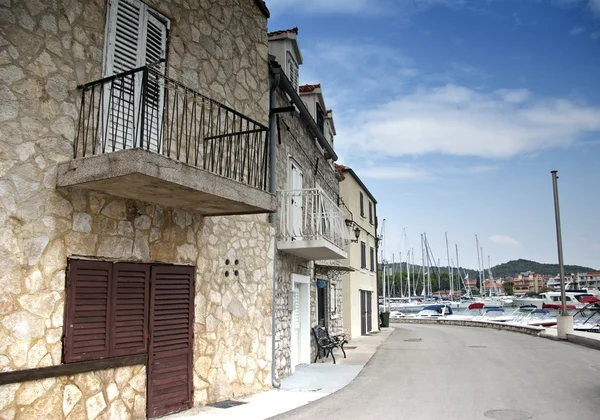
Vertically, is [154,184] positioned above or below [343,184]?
below

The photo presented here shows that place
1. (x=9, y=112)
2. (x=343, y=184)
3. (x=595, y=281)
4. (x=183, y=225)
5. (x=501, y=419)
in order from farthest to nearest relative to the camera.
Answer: (x=595, y=281), (x=343, y=184), (x=183, y=225), (x=501, y=419), (x=9, y=112)

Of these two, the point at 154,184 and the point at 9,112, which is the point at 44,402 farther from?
the point at 9,112

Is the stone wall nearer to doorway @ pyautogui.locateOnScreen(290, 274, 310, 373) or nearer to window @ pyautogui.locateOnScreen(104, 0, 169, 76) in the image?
window @ pyautogui.locateOnScreen(104, 0, 169, 76)

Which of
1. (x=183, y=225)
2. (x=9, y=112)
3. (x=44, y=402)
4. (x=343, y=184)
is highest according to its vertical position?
(x=343, y=184)

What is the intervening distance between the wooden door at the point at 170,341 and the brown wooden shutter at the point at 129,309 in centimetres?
16

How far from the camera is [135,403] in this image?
24.5 ft

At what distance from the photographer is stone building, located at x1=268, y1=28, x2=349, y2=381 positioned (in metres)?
12.3

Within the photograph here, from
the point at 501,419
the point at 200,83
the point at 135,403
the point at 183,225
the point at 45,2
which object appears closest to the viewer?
the point at 45,2

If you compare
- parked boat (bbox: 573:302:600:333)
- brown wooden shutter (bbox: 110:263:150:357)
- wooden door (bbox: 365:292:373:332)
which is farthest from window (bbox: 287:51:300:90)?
parked boat (bbox: 573:302:600:333)

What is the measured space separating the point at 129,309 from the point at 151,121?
270 centimetres

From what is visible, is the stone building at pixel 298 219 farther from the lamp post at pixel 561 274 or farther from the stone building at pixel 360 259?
the lamp post at pixel 561 274

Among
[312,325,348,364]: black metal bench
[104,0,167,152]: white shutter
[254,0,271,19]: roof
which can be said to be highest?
[254,0,271,19]: roof

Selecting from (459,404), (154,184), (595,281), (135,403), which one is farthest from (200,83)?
(595,281)

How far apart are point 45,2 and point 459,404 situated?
8924mm
